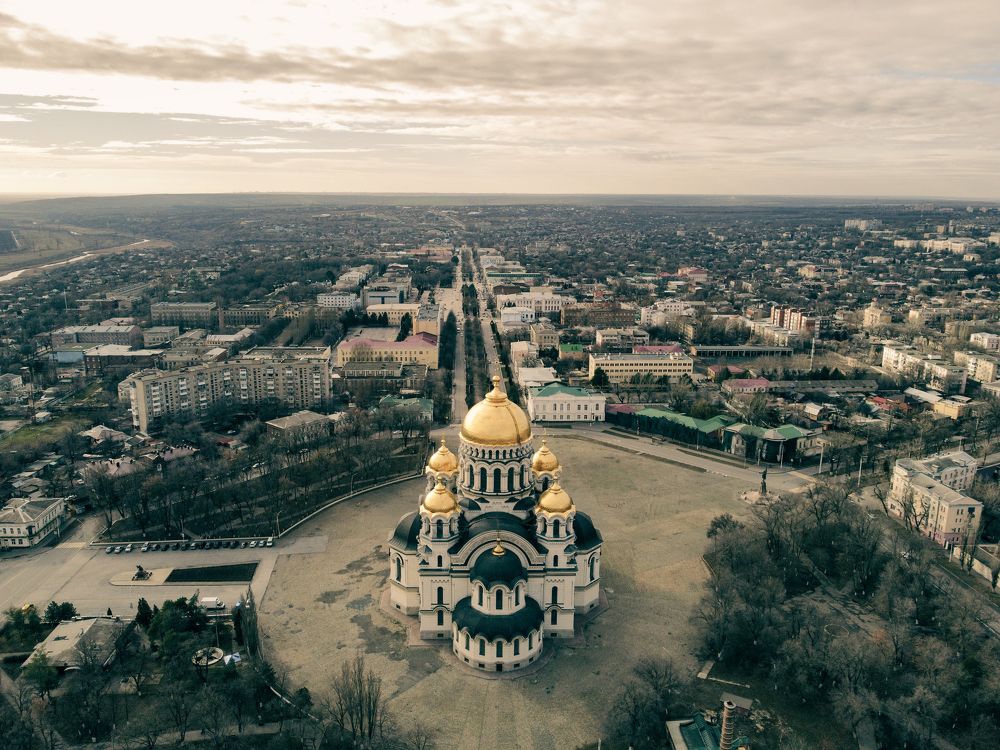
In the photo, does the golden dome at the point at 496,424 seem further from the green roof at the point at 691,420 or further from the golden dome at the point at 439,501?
the green roof at the point at 691,420

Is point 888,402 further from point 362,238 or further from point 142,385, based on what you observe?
point 362,238

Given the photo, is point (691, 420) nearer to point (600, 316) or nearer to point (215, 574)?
point (215, 574)

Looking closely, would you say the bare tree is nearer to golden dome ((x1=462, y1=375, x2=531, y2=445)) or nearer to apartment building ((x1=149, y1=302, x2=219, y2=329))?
golden dome ((x1=462, y1=375, x2=531, y2=445))

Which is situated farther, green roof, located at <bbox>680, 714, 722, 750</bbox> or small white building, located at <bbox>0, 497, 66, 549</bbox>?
small white building, located at <bbox>0, 497, 66, 549</bbox>

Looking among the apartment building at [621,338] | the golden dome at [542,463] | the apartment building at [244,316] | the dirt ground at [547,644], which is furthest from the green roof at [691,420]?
the apartment building at [244,316]

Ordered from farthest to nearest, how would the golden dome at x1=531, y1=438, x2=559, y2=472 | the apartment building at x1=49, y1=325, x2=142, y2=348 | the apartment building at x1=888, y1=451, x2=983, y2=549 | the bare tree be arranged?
the apartment building at x1=49, y1=325, x2=142, y2=348
the apartment building at x1=888, y1=451, x2=983, y2=549
the golden dome at x1=531, y1=438, x2=559, y2=472
the bare tree

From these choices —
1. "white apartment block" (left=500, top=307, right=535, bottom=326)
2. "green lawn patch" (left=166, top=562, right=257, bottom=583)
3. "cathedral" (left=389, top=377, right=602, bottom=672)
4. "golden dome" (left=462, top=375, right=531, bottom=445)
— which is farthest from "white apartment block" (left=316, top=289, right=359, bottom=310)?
"golden dome" (left=462, top=375, right=531, bottom=445)
